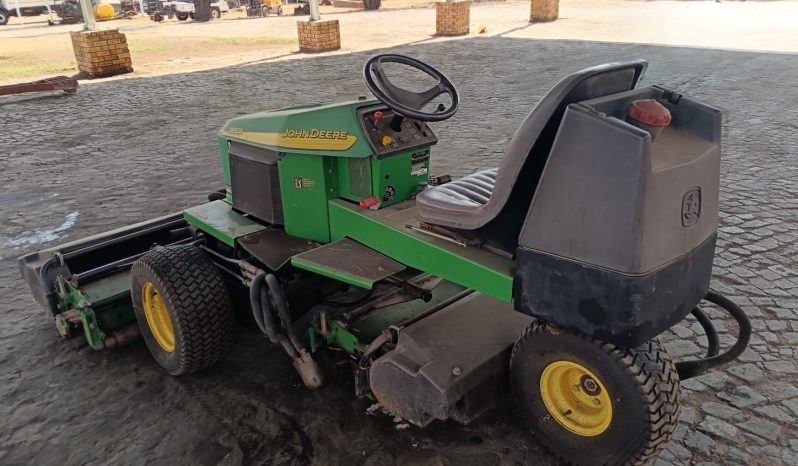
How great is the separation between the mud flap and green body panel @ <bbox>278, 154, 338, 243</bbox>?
777 millimetres

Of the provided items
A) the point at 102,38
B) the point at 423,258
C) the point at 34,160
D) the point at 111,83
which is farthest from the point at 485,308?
the point at 102,38

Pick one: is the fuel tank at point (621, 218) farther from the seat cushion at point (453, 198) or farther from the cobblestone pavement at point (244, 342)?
the cobblestone pavement at point (244, 342)

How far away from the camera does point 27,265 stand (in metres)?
3.62

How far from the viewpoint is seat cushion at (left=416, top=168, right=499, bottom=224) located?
2.47m

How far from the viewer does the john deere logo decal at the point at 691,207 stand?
211cm

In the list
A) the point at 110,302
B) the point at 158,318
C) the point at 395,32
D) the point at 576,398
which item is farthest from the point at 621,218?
the point at 395,32

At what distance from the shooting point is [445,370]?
2.44 m

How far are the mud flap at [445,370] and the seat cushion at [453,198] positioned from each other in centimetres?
50

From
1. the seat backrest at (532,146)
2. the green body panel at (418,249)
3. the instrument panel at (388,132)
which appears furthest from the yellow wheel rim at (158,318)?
the seat backrest at (532,146)

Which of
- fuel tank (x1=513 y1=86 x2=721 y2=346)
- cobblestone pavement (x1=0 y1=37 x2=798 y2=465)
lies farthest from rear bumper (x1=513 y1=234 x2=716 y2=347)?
cobblestone pavement (x1=0 y1=37 x2=798 y2=465)

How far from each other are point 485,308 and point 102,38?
37.6 ft

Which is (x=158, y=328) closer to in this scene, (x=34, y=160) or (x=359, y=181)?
(x=359, y=181)

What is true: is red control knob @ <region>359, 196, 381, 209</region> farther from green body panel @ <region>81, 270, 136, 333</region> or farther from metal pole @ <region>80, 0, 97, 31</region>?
metal pole @ <region>80, 0, 97, 31</region>

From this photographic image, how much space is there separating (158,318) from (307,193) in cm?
108
